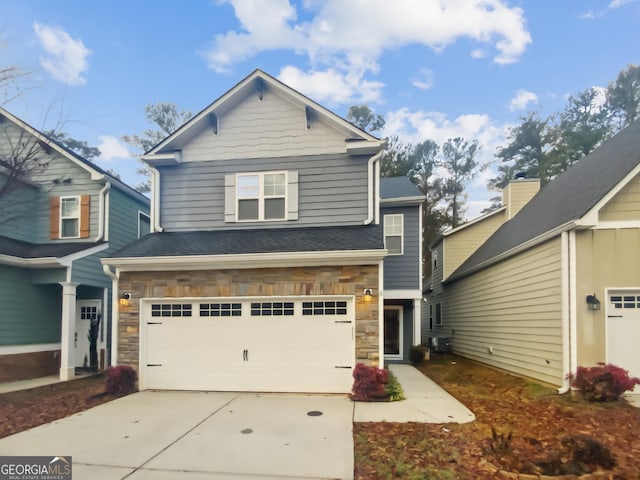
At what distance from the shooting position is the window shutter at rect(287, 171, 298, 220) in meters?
9.65

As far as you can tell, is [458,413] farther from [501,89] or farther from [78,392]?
[501,89]

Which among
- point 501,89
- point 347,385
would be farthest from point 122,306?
point 501,89

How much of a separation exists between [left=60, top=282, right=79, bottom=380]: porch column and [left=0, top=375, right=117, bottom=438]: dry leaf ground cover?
0.56m

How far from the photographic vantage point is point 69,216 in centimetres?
1161

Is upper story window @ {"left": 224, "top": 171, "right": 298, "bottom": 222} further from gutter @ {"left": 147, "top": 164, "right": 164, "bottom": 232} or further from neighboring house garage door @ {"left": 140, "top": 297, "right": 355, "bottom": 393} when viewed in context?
neighboring house garage door @ {"left": 140, "top": 297, "right": 355, "bottom": 393}

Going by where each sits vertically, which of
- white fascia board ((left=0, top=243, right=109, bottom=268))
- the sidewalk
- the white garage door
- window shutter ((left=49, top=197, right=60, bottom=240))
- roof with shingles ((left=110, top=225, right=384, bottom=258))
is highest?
window shutter ((left=49, top=197, right=60, bottom=240))

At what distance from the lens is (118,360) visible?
8297 mm

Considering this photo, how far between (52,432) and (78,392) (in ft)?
10.3

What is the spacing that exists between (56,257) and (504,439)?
1082cm

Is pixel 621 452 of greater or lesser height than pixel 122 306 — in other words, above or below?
below

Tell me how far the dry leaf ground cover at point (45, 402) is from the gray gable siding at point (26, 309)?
1.93 meters

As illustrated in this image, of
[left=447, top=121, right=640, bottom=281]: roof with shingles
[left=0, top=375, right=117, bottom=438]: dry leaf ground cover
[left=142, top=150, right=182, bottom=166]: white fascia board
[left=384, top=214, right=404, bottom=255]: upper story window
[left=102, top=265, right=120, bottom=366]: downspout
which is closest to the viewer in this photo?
[left=0, top=375, right=117, bottom=438]: dry leaf ground cover

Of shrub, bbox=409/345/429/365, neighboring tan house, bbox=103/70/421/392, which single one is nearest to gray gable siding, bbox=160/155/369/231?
neighboring tan house, bbox=103/70/421/392

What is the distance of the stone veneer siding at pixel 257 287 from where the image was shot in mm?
7688
